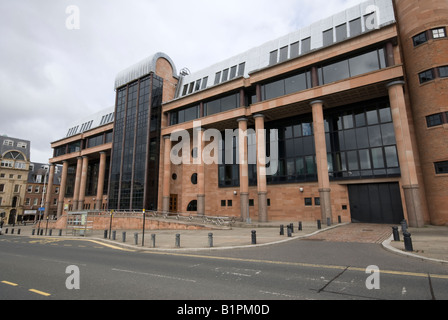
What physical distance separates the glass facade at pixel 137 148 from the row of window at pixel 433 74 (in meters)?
33.3

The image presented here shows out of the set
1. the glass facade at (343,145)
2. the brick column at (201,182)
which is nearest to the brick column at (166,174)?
the brick column at (201,182)

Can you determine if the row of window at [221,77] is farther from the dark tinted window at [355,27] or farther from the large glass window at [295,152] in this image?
the dark tinted window at [355,27]

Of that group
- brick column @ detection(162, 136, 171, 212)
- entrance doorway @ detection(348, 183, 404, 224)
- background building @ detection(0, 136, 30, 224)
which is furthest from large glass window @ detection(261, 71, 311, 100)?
background building @ detection(0, 136, 30, 224)

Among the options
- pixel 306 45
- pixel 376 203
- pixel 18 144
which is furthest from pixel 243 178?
pixel 18 144

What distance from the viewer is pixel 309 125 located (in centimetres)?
3028

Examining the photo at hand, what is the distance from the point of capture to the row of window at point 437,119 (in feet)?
69.3

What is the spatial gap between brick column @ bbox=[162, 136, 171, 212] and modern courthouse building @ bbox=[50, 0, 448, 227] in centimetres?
20

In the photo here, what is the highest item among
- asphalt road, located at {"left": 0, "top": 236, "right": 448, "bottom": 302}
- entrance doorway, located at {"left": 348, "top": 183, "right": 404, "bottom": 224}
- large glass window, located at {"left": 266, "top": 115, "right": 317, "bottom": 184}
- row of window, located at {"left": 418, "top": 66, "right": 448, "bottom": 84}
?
row of window, located at {"left": 418, "top": 66, "right": 448, "bottom": 84}

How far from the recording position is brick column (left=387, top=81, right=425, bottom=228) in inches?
810

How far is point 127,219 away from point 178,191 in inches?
382

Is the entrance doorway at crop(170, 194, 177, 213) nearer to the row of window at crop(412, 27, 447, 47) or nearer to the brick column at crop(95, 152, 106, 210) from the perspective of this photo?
the brick column at crop(95, 152, 106, 210)

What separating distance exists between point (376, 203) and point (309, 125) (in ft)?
37.5

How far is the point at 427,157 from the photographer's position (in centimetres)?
2212
